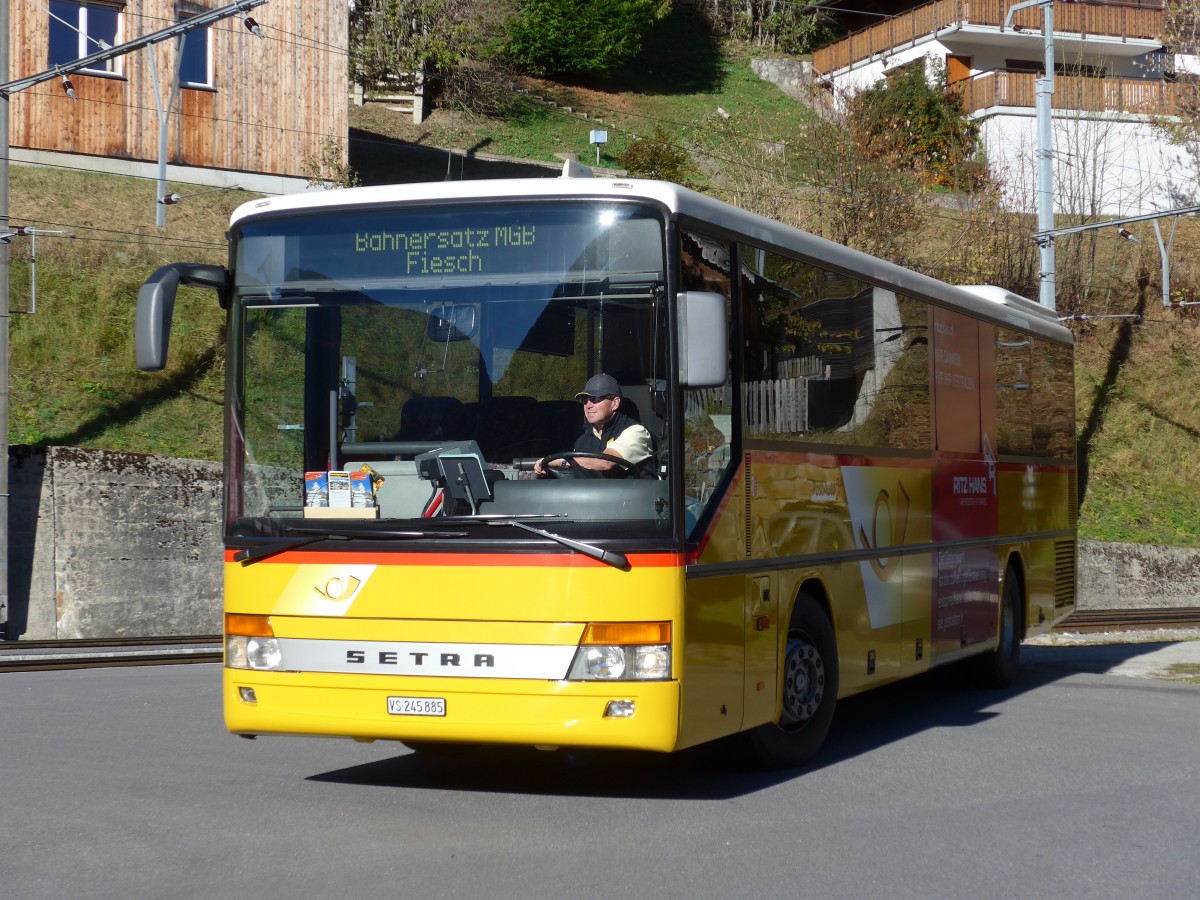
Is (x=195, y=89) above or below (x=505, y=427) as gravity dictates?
above

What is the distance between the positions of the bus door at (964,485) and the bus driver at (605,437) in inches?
173

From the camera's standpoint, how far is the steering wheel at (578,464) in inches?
301

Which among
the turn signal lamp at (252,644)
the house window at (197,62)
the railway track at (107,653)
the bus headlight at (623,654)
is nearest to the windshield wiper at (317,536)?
the turn signal lamp at (252,644)

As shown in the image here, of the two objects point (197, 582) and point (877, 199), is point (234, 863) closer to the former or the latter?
point (197, 582)

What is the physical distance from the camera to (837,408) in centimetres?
977

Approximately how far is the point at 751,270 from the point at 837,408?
1507mm

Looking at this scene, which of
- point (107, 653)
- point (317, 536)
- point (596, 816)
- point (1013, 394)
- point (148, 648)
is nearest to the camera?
point (596, 816)

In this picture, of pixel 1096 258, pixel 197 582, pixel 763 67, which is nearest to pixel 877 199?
pixel 1096 258

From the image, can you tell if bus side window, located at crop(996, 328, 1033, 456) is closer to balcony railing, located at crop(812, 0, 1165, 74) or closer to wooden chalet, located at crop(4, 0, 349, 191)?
wooden chalet, located at crop(4, 0, 349, 191)

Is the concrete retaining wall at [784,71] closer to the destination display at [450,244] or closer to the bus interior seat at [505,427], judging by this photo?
the destination display at [450,244]

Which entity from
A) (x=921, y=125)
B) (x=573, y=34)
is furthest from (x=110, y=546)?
(x=573, y=34)

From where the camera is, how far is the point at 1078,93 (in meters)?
37.9

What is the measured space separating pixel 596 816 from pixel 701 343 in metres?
2.38

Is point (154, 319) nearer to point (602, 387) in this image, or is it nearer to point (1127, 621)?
point (602, 387)
